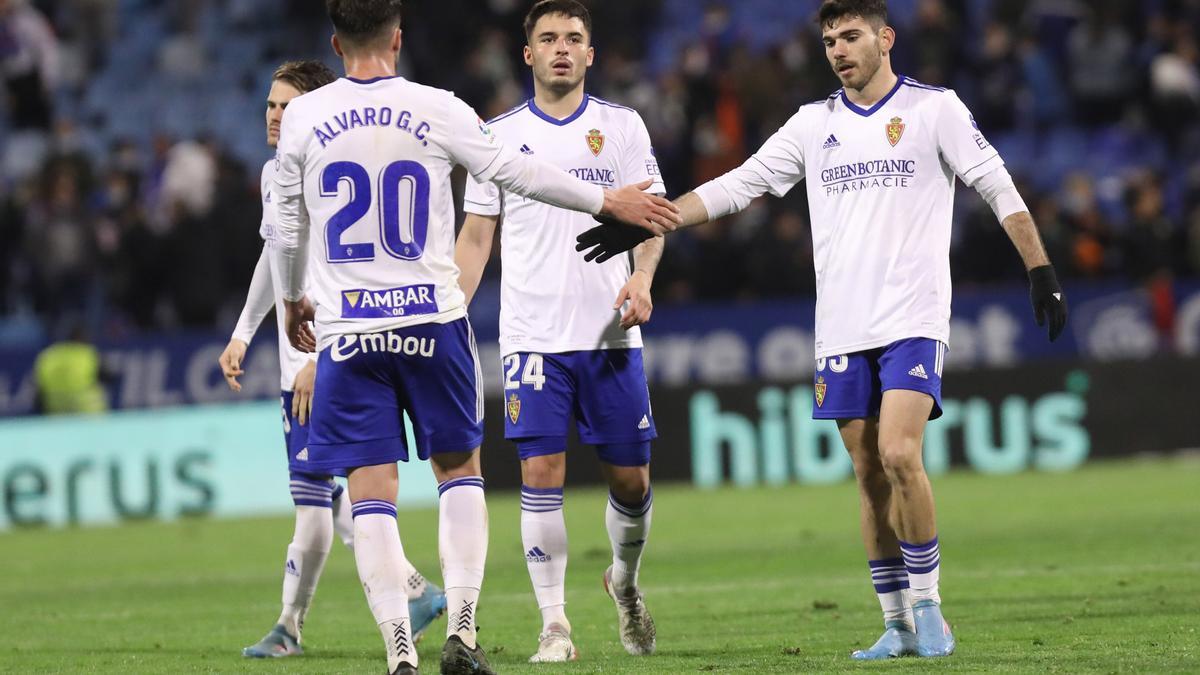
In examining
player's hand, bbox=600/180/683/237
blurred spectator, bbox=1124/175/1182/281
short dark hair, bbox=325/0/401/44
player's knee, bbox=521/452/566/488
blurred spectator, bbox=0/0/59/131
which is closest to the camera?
short dark hair, bbox=325/0/401/44

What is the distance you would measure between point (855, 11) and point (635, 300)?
1.50 m

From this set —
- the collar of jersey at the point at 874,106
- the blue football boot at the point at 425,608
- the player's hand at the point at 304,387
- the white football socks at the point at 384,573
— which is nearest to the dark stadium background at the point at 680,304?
the blue football boot at the point at 425,608

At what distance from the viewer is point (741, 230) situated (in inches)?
834

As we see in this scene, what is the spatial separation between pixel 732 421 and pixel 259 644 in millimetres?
11069

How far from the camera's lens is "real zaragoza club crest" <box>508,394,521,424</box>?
7.98 m

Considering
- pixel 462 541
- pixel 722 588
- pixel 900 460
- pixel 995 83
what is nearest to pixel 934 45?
pixel 995 83

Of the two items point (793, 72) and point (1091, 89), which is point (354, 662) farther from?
point (1091, 89)

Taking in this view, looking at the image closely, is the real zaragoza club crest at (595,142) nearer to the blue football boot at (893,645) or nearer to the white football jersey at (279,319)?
the white football jersey at (279,319)

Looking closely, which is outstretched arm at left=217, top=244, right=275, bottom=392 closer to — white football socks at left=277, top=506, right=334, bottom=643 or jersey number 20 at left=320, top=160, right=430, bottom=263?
white football socks at left=277, top=506, right=334, bottom=643

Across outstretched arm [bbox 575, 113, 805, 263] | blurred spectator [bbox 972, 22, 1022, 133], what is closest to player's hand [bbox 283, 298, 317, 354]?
outstretched arm [bbox 575, 113, 805, 263]

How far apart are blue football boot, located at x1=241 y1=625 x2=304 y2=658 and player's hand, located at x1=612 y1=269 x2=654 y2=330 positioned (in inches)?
81.9

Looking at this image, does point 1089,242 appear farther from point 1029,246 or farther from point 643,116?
point 1029,246

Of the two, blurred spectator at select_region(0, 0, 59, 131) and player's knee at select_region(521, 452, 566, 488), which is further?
blurred spectator at select_region(0, 0, 59, 131)

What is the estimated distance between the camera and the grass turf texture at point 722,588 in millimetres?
7453
